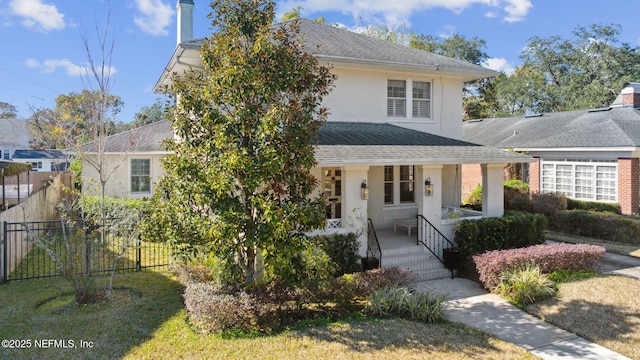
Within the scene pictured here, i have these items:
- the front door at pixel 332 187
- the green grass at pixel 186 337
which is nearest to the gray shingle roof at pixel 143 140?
the front door at pixel 332 187

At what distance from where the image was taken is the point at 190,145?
25.7 feet

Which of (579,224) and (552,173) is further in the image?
(552,173)

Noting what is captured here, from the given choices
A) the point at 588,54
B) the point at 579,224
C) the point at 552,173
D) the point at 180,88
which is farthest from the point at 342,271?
the point at 588,54

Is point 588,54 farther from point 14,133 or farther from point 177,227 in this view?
point 14,133

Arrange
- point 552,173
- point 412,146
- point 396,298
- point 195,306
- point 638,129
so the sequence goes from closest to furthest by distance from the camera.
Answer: point 195,306
point 396,298
point 412,146
point 638,129
point 552,173

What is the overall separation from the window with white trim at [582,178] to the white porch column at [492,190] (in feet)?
28.1

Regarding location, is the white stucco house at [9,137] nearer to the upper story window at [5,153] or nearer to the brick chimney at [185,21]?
the upper story window at [5,153]

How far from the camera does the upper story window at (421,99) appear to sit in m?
15.5

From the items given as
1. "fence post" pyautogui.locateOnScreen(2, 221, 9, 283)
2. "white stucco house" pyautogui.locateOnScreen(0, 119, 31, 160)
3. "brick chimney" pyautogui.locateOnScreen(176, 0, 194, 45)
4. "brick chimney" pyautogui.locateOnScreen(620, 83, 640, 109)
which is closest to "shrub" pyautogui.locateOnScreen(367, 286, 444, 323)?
"fence post" pyautogui.locateOnScreen(2, 221, 9, 283)

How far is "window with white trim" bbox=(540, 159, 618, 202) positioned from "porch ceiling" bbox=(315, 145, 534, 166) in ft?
26.4

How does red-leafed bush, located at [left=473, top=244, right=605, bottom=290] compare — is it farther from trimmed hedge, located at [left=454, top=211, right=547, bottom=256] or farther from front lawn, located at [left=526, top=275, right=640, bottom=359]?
trimmed hedge, located at [left=454, top=211, right=547, bottom=256]

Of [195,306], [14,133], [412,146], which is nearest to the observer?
[195,306]

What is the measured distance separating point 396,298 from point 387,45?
11.6m

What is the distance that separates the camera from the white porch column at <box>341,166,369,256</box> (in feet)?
36.0
